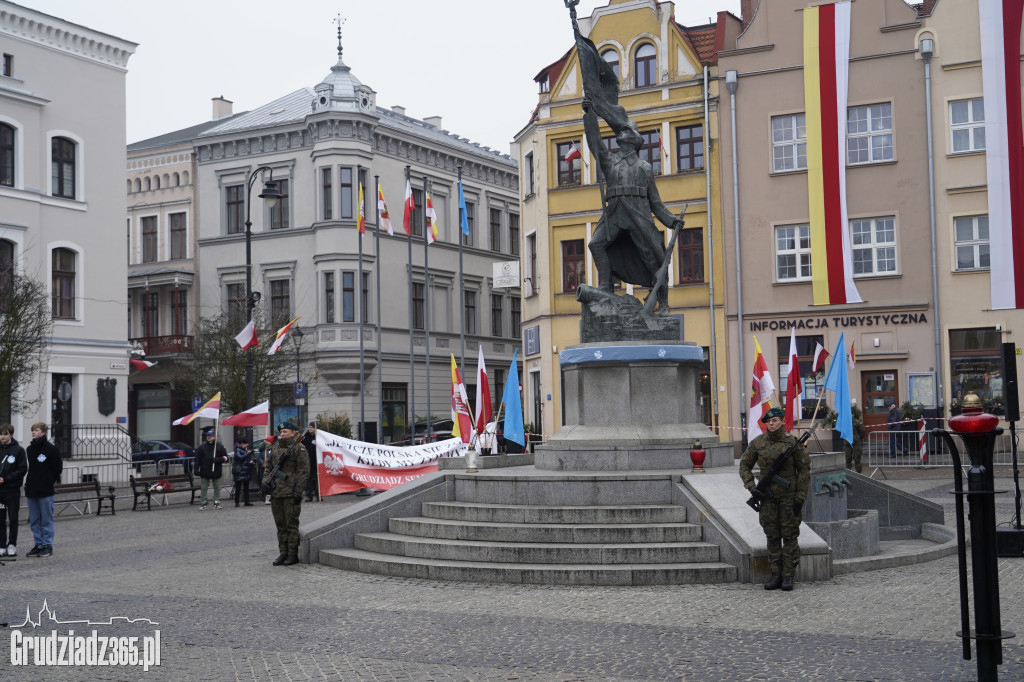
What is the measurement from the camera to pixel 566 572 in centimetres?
1169

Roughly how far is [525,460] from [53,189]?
24055mm

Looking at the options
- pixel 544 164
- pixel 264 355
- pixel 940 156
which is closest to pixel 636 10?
pixel 544 164

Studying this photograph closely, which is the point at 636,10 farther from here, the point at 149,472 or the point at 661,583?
the point at 661,583

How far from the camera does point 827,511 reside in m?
13.2

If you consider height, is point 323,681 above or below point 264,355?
below

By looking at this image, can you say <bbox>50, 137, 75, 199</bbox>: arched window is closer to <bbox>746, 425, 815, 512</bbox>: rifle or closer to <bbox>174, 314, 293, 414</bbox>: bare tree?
<bbox>174, 314, 293, 414</bbox>: bare tree

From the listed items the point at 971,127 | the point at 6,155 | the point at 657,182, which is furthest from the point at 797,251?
the point at 6,155

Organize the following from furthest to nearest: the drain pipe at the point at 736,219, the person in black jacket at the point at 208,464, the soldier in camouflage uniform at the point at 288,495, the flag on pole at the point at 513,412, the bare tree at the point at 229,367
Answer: the bare tree at the point at 229,367 → the drain pipe at the point at 736,219 → the person in black jacket at the point at 208,464 → the flag on pole at the point at 513,412 → the soldier in camouflage uniform at the point at 288,495

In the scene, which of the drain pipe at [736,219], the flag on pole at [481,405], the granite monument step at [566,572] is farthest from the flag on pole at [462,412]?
the drain pipe at [736,219]

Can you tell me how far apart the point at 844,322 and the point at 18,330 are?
23.1 metres

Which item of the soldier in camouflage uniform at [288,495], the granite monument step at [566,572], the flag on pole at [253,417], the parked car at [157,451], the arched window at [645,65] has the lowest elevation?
the granite monument step at [566,572]

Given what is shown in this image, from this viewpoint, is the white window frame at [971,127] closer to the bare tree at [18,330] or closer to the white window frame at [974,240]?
the white window frame at [974,240]

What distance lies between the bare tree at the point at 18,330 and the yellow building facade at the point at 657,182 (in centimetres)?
1734

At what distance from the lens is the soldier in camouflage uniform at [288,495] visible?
13.6 m
